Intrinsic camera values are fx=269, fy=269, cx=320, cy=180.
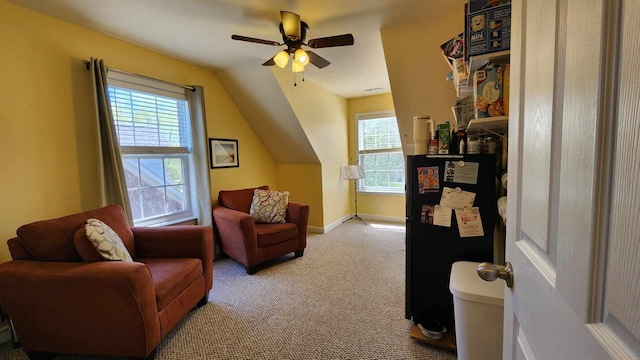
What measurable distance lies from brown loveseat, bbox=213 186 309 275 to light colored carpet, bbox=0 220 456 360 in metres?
0.16

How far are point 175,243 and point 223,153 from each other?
5.31 ft

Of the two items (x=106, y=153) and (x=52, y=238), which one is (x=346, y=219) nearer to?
(x=106, y=153)

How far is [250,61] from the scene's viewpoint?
10.2 feet

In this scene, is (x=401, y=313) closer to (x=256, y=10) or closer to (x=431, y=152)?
(x=431, y=152)

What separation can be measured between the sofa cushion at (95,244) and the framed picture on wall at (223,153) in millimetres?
1737

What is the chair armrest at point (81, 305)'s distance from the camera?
1.51 m

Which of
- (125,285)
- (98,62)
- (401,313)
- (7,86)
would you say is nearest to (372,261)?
(401,313)

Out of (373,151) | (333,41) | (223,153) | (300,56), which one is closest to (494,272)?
(333,41)

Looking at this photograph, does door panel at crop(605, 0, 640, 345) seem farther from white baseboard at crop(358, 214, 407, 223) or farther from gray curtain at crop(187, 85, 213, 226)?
white baseboard at crop(358, 214, 407, 223)

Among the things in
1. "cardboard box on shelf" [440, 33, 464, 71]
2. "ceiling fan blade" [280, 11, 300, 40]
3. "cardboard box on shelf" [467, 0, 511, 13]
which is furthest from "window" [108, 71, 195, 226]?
"cardboard box on shelf" [467, 0, 511, 13]

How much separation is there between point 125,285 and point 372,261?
7.82ft

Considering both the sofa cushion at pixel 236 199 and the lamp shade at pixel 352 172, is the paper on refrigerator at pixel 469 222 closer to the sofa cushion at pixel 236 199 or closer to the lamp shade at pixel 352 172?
the sofa cushion at pixel 236 199

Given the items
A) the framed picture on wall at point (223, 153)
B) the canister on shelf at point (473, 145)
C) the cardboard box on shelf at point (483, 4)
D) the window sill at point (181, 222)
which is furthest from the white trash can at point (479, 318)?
the framed picture on wall at point (223, 153)

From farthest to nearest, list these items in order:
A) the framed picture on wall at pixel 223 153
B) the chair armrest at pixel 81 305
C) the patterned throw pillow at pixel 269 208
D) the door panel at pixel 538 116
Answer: the framed picture on wall at pixel 223 153 < the patterned throw pillow at pixel 269 208 < the chair armrest at pixel 81 305 < the door panel at pixel 538 116
